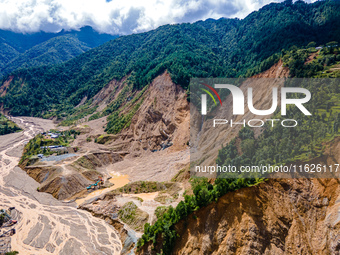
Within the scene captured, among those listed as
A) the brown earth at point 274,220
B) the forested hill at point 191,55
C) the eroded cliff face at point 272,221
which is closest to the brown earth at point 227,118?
the forested hill at point 191,55

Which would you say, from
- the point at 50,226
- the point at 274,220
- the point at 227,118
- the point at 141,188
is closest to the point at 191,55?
the point at 227,118

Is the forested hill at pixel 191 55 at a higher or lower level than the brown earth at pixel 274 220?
higher

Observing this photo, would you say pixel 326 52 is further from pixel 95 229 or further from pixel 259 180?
pixel 95 229

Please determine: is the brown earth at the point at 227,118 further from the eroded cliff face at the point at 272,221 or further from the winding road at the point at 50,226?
the winding road at the point at 50,226

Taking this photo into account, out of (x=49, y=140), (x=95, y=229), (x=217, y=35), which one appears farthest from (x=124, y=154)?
(x=217, y=35)

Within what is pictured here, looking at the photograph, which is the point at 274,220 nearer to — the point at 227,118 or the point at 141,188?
the point at 141,188

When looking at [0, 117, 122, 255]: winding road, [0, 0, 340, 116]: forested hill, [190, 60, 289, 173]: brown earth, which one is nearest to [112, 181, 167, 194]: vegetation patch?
[0, 117, 122, 255]: winding road
